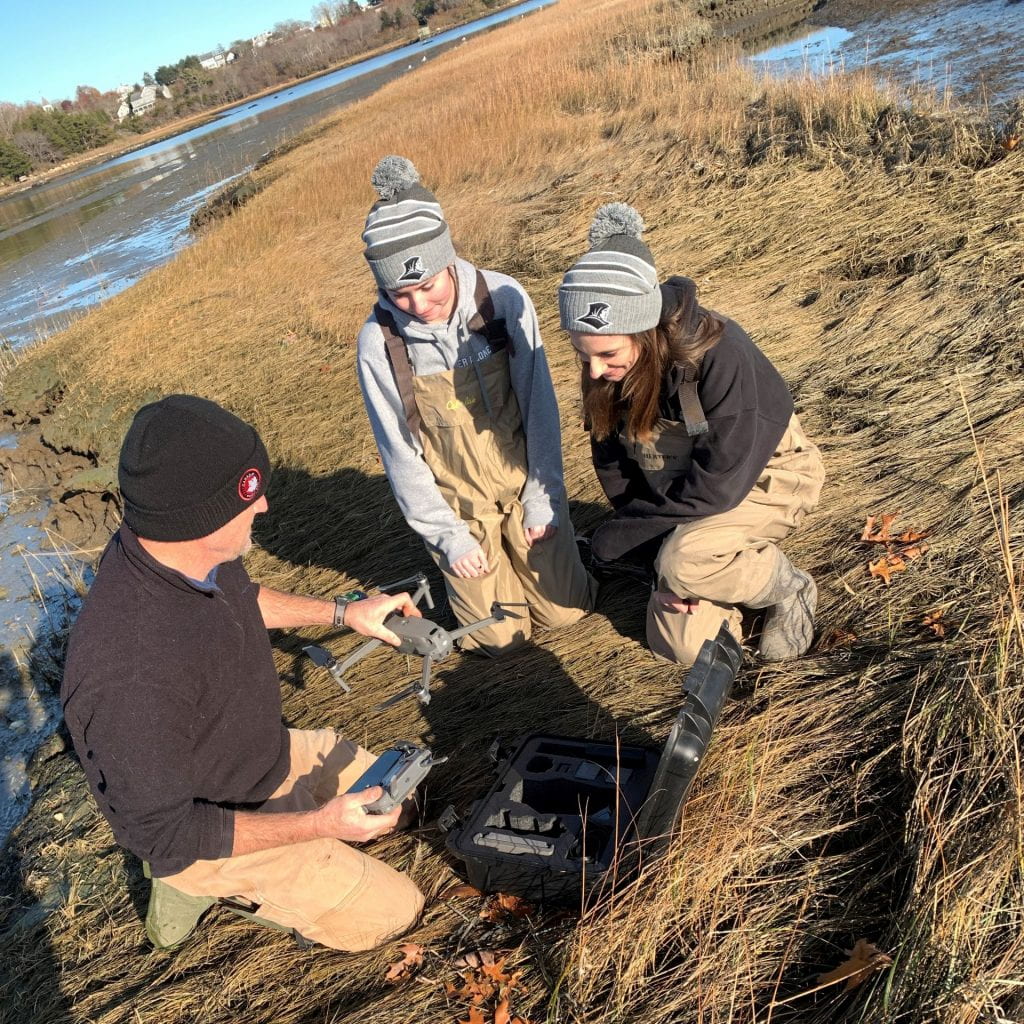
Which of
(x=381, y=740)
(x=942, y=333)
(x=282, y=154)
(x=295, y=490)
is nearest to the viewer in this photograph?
(x=381, y=740)

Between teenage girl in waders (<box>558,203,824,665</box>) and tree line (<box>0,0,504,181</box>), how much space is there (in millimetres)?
59293

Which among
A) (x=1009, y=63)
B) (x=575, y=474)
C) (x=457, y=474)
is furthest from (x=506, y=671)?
(x=1009, y=63)

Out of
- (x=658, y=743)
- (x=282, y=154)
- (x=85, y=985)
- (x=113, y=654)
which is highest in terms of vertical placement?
(x=282, y=154)

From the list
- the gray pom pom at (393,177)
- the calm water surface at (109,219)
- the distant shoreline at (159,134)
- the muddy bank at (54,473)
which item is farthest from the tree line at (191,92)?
the gray pom pom at (393,177)

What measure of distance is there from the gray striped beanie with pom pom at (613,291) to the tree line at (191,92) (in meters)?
59.3

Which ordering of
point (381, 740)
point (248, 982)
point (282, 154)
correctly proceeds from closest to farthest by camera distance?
point (248, 982) < point (381, 740) < point (282, 154)

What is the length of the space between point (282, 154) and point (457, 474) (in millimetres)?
24014

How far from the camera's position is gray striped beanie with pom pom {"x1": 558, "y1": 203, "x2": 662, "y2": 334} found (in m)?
2.55

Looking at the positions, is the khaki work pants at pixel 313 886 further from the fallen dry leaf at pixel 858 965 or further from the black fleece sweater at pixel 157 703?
the fallen dry leaf at pixel 858 965

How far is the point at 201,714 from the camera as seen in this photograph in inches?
85.7

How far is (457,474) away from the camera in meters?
3.61

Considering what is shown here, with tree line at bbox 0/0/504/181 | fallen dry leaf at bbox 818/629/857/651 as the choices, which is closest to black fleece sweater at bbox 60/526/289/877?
fallen dry leaf at bbox 818/629/857/651

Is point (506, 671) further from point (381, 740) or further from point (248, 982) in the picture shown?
point (248, 982)

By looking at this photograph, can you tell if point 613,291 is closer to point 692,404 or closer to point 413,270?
point 692,404
